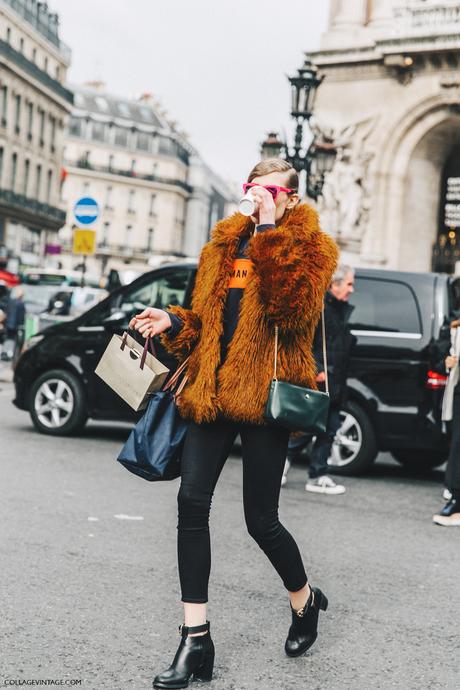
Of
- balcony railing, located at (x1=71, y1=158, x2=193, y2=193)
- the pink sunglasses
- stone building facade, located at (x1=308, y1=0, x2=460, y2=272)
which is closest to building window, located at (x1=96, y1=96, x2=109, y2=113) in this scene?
balcony railing, located at (x1=71, y1=158, x2=193, y2=193)

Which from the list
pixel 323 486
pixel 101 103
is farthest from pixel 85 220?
pixel 101 103

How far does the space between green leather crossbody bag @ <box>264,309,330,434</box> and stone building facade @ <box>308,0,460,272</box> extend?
80.3 feet

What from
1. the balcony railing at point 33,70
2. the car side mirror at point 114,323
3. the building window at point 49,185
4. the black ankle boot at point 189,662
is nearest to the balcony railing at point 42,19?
the balcony railing at point 33,70

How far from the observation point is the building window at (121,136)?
109250mm

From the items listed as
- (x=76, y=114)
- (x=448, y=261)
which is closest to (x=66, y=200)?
(x=76, y=114)

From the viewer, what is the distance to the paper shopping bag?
4.28 m

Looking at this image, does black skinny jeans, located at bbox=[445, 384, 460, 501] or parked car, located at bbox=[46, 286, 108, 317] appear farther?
parked car, located at bbox=[46, 286, 108, 317]

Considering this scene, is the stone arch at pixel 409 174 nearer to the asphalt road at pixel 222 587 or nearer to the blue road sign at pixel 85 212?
the blue road sign at pixel 85 212

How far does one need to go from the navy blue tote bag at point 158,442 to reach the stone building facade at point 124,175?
334 feet

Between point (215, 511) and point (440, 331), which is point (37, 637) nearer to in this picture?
point (215, 511)

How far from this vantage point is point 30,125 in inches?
2611

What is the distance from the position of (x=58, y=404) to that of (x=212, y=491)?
7519 mm

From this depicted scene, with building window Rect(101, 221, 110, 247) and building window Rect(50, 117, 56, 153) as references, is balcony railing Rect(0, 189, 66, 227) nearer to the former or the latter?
building window Rect(50, 117, 56, 153)

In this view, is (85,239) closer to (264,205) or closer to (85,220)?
(85,220)
